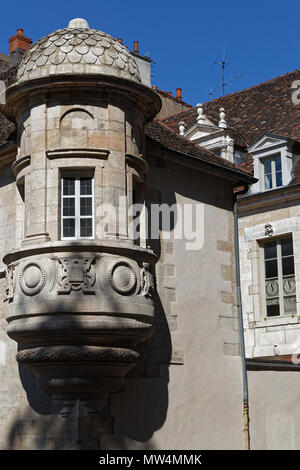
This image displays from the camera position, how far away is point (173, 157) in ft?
41.0

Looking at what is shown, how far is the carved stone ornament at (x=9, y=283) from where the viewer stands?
34.7 ft

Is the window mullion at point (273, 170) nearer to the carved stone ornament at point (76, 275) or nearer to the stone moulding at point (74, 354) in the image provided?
the stone moulding at point (74, 354)

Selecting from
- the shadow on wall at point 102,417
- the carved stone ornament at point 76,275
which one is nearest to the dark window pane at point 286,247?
the shadow on wall at point 102,417

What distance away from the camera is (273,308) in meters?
18.6

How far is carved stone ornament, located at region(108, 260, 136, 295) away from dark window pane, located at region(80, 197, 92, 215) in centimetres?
100

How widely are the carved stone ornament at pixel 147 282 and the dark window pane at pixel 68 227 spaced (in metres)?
1.17

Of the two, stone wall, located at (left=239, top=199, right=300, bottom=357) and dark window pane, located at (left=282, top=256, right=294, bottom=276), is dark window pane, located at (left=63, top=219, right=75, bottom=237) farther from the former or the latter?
dark window pane, located at (left=282, top=256, right=294, bottom=276)

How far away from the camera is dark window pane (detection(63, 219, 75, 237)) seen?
10.7 meters

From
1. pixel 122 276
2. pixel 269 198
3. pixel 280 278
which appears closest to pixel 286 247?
pixel 280 278

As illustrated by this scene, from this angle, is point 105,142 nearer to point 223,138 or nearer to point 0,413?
point 0,413

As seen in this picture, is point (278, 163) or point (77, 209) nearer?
point (77, 209)

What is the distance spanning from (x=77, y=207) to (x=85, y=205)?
123mm

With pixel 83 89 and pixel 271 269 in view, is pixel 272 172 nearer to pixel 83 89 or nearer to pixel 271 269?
pixel 271 269

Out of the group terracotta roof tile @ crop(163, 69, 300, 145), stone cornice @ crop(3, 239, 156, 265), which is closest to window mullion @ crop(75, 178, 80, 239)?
stone cornice @ crop(3, 239, 156, 265)
